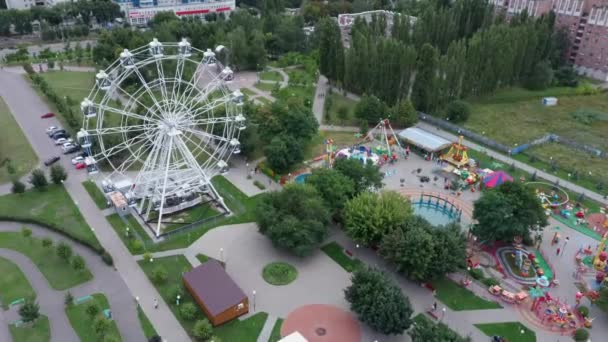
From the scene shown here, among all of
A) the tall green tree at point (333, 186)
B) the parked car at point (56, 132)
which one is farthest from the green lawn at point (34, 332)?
the parked car at point (56, 132)

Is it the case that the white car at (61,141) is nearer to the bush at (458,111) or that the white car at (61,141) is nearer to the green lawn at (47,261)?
the green lawn at (47,261)

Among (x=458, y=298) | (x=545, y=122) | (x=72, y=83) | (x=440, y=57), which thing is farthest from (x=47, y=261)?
(x=545, y=122)

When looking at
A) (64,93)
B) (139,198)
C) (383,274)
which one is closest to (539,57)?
(383,274)

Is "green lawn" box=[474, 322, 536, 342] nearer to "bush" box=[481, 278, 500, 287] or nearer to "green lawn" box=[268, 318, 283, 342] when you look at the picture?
"bush" box=[481, 278, 500, 287]

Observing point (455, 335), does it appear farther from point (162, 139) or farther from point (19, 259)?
point (19, 259)

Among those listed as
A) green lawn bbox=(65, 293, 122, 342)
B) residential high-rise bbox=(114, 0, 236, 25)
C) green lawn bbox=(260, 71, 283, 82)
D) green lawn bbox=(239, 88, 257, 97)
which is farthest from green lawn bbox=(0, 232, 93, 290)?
residential high-rise bbox=(114, 0, 236, 25)
